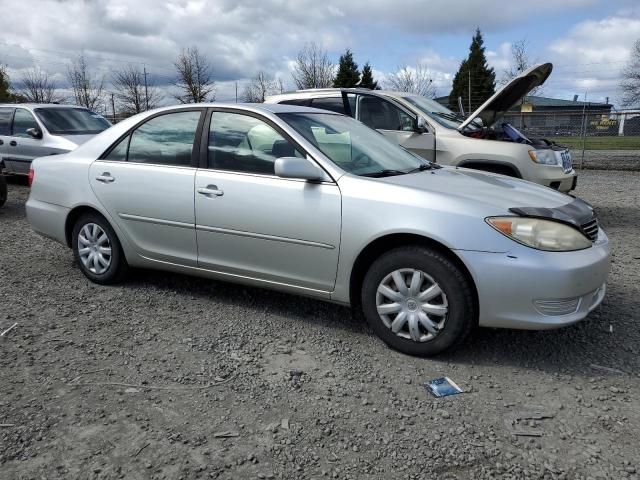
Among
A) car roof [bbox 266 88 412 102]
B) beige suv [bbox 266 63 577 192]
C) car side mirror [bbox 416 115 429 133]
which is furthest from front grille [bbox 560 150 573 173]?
car roof [bbox 266 88 412 102]

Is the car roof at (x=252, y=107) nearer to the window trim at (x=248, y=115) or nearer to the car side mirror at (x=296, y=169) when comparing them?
the window trim at (x=248, y=115)

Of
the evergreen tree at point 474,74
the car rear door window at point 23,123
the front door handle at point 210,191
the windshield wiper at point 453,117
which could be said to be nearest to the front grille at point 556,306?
the front door handle at point 210,191

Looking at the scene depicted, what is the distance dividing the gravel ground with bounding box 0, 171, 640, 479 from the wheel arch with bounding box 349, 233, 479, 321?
41 cm

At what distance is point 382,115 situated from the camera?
7527 millimetres

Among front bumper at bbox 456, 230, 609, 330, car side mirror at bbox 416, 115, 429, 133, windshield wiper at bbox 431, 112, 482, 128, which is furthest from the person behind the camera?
windshield wiper at bbox 431, 112, 482, 128

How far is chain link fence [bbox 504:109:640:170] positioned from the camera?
55.8ft

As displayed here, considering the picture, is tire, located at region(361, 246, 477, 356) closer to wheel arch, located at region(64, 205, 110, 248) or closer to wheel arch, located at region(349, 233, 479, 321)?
wheel arch, located at region(349, 233, 479, 321)

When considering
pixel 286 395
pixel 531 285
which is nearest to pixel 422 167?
pixel 531 285

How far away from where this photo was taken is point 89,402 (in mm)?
2943

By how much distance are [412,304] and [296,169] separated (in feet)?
3.72

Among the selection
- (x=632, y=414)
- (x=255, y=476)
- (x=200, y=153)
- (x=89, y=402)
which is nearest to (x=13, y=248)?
(x=200, y=153)

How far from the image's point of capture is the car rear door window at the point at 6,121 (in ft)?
35.7

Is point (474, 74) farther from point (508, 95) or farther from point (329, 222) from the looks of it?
point (329, 222)

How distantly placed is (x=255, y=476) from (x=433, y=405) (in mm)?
A: 1051
